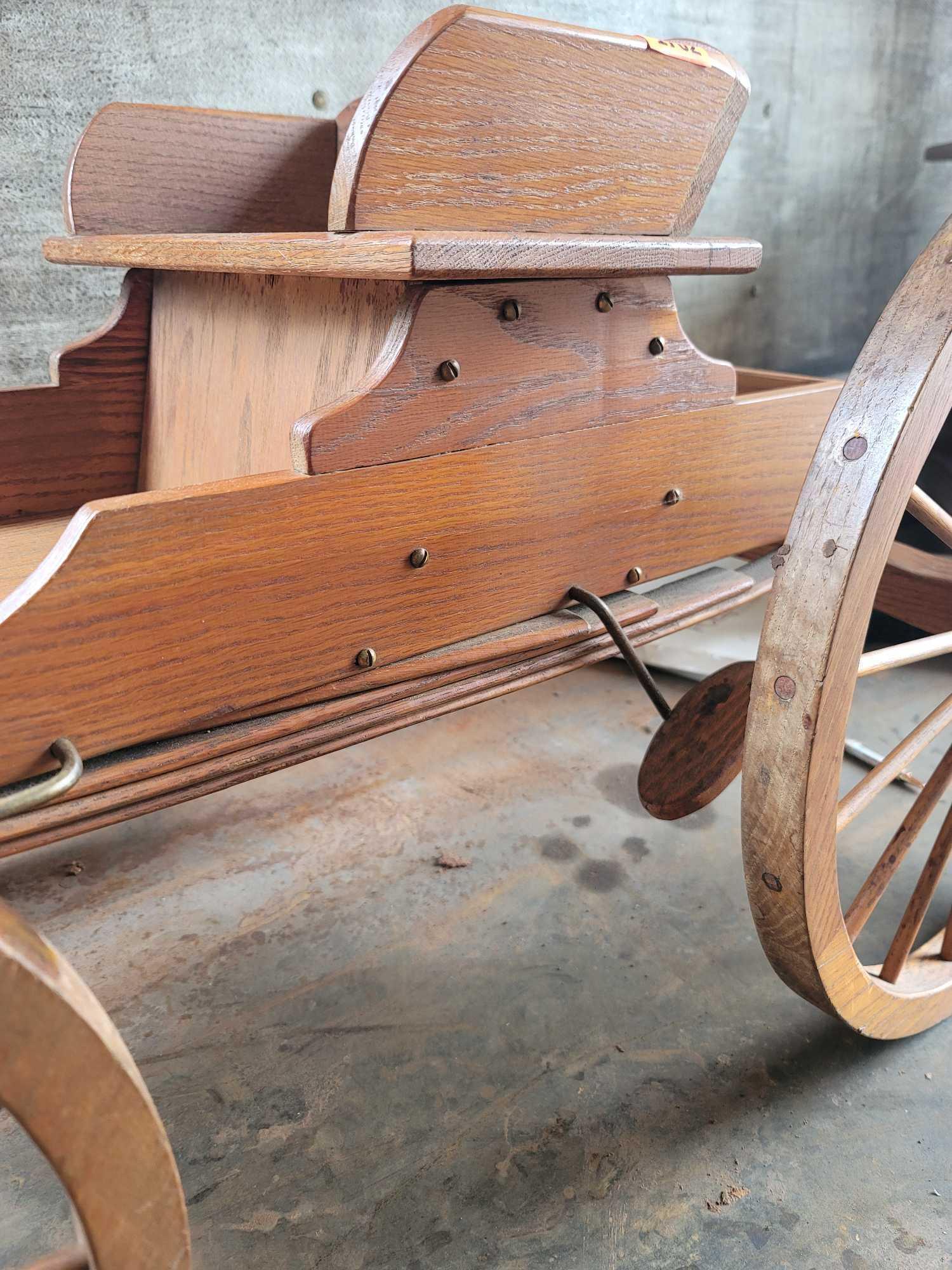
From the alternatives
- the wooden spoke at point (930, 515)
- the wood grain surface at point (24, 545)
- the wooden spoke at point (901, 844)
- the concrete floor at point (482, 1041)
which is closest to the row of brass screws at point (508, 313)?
the wooden spoke at point (930, 515)

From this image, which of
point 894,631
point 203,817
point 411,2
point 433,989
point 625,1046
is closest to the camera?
point 625,1046

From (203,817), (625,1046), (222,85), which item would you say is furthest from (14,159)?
(625,1046)

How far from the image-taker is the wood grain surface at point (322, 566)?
2.45ft

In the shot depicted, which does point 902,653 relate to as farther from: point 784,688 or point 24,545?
point 24,545

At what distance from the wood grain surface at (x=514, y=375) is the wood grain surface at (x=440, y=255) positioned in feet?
0.15

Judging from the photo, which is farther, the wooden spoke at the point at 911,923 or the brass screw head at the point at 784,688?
the wooden spoke at the point at 911,923

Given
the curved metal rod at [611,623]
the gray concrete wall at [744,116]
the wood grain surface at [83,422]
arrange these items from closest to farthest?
the curved metal rod at [611,623] → the wood grain surface at [83,422] → the gray concrete wall at [744,116]

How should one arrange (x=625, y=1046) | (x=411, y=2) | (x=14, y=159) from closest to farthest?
(x=625, y=1046), (x=14, y=159), (x=411, y=2)

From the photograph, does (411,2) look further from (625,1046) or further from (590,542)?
(625,1046)

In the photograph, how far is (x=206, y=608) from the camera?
0.81 m

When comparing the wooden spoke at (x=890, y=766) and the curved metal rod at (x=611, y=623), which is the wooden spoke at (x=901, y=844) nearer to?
the wooden spoke at (x=890, y=766)

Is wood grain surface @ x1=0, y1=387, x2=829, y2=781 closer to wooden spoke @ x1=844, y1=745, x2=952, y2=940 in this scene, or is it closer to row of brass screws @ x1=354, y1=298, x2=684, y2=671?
row of brass screws @ x1=354, y1=298, x2=684, y2=671

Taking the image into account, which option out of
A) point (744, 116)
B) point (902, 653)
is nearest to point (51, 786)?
point (902, 653)

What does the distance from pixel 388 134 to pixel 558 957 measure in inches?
46.5
